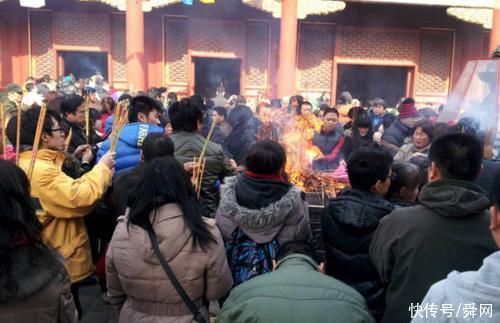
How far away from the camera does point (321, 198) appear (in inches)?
113

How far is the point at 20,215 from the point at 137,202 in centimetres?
40

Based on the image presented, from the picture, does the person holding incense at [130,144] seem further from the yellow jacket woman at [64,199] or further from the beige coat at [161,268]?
the beige coat at [161,268]

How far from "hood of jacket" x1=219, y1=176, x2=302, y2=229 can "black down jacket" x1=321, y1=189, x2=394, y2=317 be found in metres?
0.17

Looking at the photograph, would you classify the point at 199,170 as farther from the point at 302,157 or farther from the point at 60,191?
the point at 302,157

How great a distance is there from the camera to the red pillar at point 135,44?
973cm

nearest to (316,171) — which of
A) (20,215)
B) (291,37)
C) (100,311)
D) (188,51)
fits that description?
(100,311)

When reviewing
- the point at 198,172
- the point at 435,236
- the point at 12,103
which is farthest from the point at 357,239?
the point at 12,103

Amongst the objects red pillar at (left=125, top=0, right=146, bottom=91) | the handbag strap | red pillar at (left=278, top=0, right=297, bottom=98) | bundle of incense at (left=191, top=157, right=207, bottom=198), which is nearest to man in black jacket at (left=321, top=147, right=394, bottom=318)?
the handbag strap

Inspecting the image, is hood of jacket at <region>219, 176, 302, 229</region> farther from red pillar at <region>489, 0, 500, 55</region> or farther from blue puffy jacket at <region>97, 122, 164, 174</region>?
red pillar at <region>489, 0, 500, 55</region>

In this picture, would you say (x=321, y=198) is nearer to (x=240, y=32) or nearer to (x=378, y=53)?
(x=240, y=32)

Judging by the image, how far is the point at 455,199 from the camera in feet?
5.00

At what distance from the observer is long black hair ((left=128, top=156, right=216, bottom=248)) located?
62.3 inches

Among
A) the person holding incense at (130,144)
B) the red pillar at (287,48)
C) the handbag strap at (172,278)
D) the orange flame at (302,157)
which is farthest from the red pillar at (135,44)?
the handbag strap at (172,278)

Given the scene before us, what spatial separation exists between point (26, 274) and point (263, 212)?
35.3 inches
